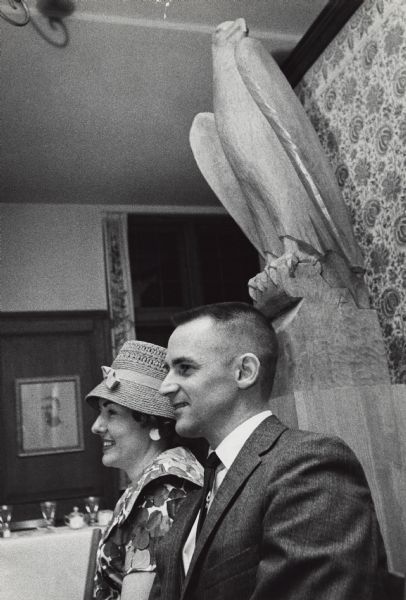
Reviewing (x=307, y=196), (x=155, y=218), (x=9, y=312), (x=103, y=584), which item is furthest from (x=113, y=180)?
(x=103, y=584)

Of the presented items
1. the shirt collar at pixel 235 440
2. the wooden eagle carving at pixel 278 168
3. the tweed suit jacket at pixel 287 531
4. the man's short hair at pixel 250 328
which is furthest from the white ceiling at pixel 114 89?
the tweed suit jacket at pixel 287 531

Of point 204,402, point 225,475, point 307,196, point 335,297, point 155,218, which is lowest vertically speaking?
point 225,475

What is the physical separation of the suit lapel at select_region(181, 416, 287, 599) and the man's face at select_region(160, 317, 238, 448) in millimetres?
108

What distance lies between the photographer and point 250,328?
Result: 1480mm

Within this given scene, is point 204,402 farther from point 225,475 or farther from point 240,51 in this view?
point 240,51

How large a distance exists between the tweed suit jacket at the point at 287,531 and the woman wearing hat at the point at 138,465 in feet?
0.84

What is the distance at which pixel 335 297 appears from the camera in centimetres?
→ 263

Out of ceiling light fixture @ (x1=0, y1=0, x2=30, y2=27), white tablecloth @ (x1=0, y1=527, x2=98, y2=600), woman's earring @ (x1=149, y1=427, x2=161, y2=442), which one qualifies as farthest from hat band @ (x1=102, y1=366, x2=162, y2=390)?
ceiling light fixture @ (x1=0, y1=0, x2=30, y2=27)

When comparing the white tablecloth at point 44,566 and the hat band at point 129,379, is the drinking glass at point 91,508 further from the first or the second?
the hat band at point 129,379

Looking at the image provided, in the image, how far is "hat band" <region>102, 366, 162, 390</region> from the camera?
2.00 m

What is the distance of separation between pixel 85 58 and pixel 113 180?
5.57 ft

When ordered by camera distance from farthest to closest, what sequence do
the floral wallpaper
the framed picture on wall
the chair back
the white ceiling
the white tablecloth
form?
the framed picture on wall → the white ceiling → the floral wallpaper → the white tablecloth → the chair back

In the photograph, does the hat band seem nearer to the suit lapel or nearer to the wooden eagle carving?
the suit lapel

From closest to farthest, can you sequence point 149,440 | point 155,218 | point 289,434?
point 289,434, point 149,440, point 155,218
